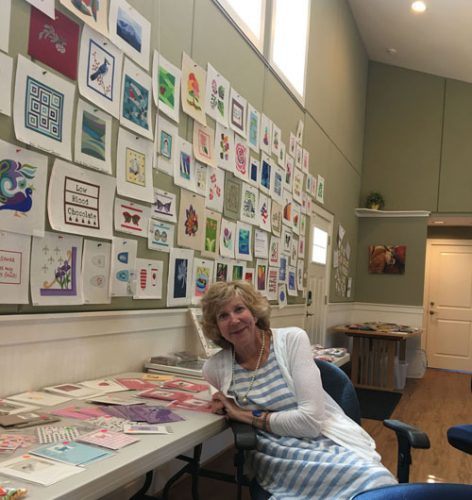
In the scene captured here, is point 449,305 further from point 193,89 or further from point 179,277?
point 193,89

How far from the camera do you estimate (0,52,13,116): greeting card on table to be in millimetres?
1892

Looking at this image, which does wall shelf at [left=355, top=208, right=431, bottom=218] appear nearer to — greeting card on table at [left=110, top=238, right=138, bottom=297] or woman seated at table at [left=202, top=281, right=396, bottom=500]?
greeting card on table at [left=110, top=238, right=138, bottom=297]

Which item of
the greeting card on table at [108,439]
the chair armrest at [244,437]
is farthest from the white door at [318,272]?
the greeting card on table at [108,439]

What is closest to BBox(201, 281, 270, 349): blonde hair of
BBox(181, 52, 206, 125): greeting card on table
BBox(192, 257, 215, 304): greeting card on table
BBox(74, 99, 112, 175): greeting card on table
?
BBox(74, 99, 112, 175): greeting card on table

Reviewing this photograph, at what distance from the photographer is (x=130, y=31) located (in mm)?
2576

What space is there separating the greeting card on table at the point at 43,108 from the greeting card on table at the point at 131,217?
1.37ft

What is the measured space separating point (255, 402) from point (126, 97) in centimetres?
158

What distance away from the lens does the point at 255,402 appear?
201 centimetres

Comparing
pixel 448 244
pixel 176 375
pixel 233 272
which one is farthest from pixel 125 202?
pixel 448 244

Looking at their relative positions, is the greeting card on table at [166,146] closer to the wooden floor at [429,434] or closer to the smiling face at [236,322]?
the smiling face at [236,322]

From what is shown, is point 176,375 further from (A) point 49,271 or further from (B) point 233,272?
(B) point 233,272

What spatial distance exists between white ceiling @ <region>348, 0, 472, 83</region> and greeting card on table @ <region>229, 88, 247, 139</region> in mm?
3705

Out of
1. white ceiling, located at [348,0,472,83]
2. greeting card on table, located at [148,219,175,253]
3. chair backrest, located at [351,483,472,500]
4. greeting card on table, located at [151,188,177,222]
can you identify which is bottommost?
chair backrest, located at [351,483,472,500]

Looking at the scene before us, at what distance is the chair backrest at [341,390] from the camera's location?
7.39ft
